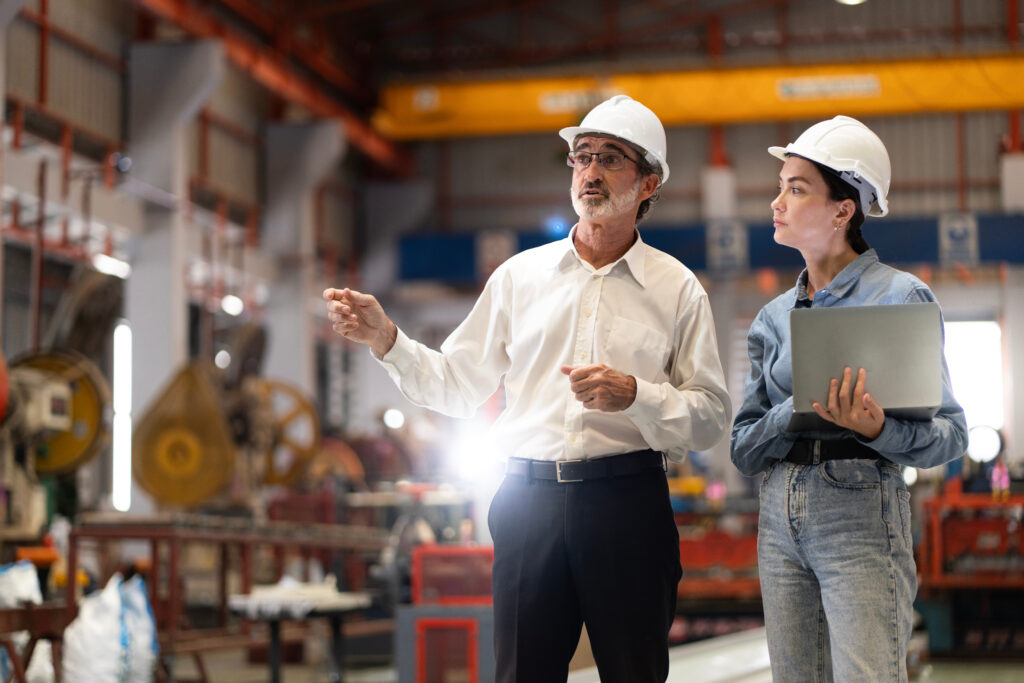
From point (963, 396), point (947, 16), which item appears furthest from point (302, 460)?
point (947, 16)

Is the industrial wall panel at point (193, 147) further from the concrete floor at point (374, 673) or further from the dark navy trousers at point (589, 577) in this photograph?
the dark navy trousers at point (589, 577)

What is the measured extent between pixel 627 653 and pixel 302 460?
869 centimetres

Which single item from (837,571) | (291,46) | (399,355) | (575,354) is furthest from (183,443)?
(291,46)

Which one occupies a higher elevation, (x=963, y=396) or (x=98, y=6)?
(x=98, y=6)

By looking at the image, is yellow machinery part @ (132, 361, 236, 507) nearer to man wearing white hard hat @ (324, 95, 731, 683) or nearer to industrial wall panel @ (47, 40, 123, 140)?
industrial wall panel @ (47, 40, 123, 140)

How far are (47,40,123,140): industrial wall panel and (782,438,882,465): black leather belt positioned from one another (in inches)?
387

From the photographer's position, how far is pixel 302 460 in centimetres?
1074

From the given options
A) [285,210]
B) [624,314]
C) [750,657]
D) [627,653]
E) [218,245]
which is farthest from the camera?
[285,210]

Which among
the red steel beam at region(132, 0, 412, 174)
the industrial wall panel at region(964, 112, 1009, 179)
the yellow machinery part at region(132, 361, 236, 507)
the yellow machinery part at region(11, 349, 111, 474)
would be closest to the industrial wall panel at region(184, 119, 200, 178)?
the red steel beam at region(132, 0, 412, 174)

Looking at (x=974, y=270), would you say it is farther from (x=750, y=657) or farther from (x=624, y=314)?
(x=624, y=314)

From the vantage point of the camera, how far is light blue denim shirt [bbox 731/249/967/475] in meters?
2.20

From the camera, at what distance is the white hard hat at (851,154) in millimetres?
2373

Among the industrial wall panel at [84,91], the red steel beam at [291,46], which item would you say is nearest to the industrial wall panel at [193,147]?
the industrial wall panel at [84,91]

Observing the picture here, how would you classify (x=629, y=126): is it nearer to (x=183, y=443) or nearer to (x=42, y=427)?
(x=42, y=427)
